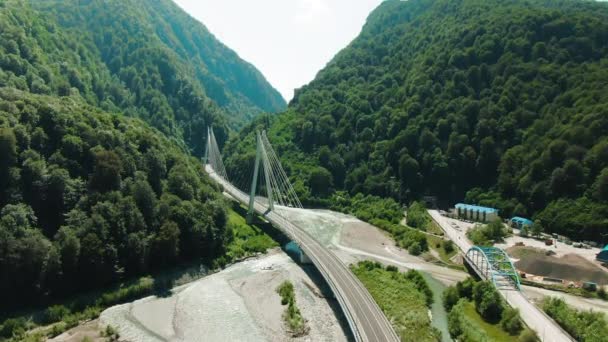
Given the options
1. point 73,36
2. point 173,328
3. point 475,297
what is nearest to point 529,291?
point 475,297

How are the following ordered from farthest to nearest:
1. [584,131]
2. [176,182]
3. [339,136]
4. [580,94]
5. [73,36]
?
[73,36], [339,136], [580,94], [584,131], [176,182]

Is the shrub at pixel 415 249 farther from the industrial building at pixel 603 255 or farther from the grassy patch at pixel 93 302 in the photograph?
the grassy patch at pixel 93 302

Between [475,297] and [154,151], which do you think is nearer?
[475,297]

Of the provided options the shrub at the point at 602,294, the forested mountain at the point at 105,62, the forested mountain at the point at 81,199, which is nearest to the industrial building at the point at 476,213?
the shrub at the point at 602,294

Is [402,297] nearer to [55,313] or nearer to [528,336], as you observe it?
[528,336]

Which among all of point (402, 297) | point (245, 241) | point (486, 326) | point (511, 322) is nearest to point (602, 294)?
point (511, 322)

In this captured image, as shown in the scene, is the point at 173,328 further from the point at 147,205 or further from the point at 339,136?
the point at 339,136
